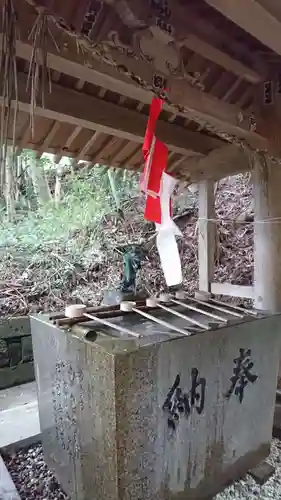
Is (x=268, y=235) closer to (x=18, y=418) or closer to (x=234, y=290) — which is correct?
(x=234, y=290)

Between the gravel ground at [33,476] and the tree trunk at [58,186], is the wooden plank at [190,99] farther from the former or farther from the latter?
the tree trunk at [58,186]

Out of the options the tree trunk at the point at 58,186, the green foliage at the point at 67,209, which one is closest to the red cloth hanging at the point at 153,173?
the green foliage at the point at 67,209

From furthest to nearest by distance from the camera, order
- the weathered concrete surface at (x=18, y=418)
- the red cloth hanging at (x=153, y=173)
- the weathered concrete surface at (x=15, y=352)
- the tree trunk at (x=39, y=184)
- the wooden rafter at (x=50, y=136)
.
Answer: the tree trunk at (x=39, y=184), the weathered concrete surface at (x=15, y=352), the wooden rafter at (x=50, y=136), the weathered concrete surface at (x=18, y=418), the red cloth hanging at (x=153, y=173)

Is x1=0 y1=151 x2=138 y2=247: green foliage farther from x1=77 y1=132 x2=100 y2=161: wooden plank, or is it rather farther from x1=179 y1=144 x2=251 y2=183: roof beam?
x1=77 y1=132 x2=100 y2=161: wooden plank

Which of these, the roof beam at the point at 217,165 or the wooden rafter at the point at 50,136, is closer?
the wooden rafter at the point at 50,136

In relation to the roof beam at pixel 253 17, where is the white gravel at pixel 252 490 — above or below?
below

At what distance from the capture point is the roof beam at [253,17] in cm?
152

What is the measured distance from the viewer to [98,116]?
113 inches

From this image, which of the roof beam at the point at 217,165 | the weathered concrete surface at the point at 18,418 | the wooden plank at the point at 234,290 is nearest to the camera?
the weathered concrete surface at the point at 18,418

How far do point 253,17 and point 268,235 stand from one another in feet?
6.45

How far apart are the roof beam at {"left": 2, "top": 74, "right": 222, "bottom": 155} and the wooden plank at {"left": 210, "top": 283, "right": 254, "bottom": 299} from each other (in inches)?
62.9

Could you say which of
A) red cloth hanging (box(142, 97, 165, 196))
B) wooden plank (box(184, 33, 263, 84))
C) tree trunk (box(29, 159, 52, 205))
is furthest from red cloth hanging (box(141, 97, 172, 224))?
tree trunk (box(29, 159, 52, 205))

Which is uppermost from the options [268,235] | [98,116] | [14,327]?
[98,116]

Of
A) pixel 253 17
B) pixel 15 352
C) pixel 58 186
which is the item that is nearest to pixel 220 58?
pixel 253 17
